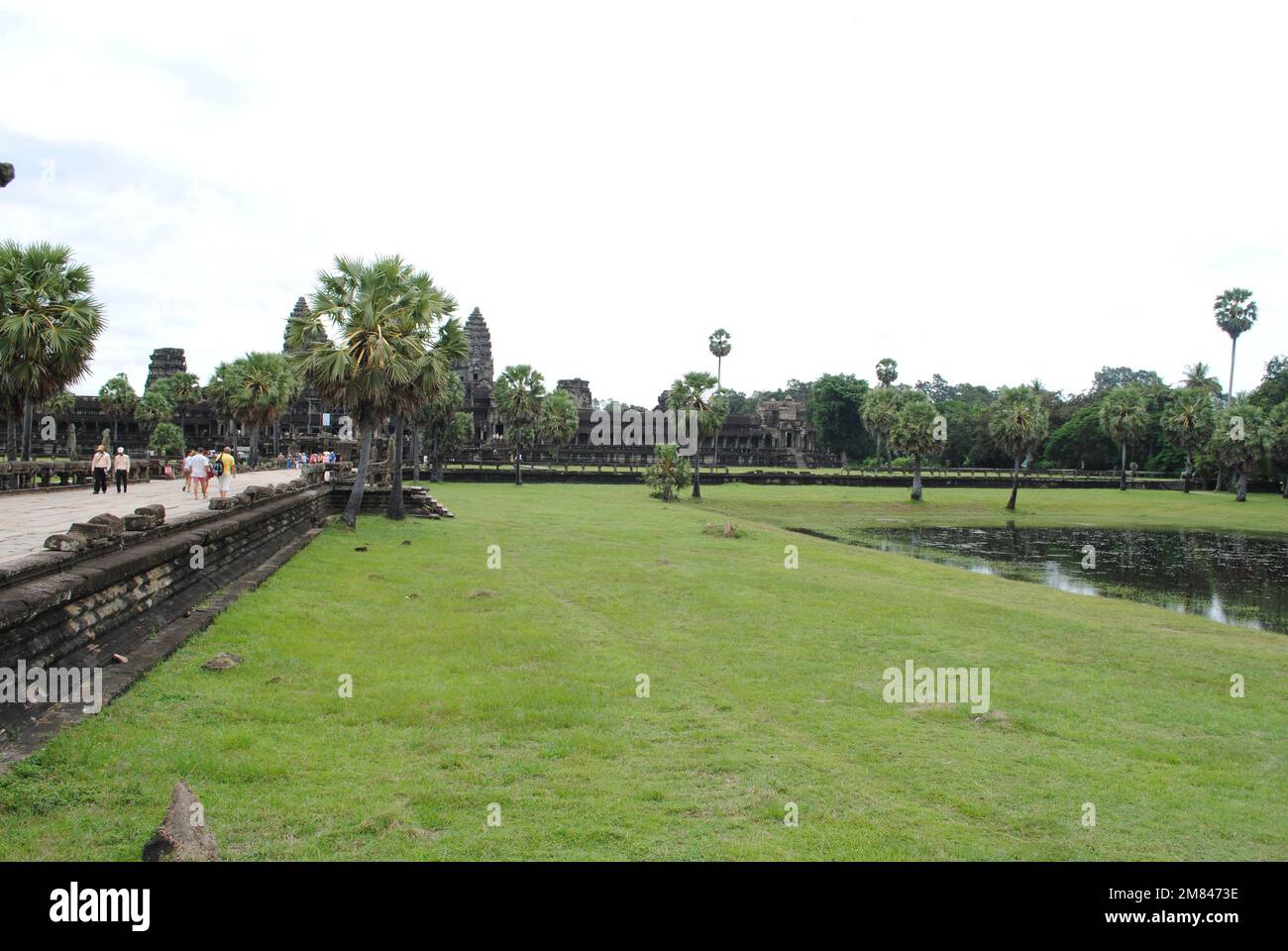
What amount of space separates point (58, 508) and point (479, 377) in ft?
239

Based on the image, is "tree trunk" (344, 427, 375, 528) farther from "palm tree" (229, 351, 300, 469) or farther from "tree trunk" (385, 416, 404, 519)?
"palm tree" (229, 351, 300, 469)

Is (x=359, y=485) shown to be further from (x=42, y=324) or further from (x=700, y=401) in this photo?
(x=700, y=401)

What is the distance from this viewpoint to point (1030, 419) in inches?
1873

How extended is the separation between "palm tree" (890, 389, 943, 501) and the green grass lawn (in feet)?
115

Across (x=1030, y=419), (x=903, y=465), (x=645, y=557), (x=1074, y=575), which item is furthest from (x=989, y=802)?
(x=903, y=465)

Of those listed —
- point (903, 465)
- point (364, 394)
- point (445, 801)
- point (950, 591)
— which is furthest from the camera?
point (903, 465)

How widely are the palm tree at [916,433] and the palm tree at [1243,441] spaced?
2090 centimetres

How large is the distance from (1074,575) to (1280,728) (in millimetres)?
14909

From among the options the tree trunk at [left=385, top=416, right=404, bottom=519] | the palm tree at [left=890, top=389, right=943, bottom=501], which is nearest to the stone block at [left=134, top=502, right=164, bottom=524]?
the tree trunk at [left=385, top=416, right=404, bottom=519]

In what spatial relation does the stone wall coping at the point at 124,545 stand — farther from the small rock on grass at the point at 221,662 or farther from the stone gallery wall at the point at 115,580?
the small rock on grass at the point at 221,662

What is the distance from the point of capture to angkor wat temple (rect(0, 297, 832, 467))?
2955 inches

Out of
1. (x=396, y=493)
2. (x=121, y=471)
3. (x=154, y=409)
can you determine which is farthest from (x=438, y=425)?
(x=154, y=409)

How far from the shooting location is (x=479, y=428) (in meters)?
87.3
